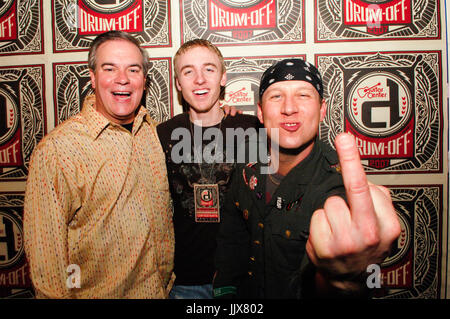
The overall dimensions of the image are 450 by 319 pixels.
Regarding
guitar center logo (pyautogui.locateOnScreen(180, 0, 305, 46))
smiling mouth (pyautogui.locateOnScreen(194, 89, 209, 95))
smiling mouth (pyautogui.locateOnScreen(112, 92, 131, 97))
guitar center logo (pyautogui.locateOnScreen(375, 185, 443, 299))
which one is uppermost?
guitar center logo (pyautogui.locateOnScreen(180, 0, 305, 46))

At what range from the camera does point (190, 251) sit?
1.42 m

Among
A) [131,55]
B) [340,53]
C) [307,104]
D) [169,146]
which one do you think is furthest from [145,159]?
[340,53]

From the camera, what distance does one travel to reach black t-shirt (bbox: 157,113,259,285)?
4.63ft

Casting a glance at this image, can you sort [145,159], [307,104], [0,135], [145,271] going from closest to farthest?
[307,104]
[145,271]
[145,159]
[0,135]

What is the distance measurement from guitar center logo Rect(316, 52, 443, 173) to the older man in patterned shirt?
134 cm

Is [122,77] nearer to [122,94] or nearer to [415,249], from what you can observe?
[122,94]

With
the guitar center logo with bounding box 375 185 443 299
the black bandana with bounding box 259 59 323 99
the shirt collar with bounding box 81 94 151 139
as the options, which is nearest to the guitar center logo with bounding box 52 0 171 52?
the shirt collar with bounding box 81 94 151 139

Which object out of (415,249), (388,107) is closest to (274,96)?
(388,107)

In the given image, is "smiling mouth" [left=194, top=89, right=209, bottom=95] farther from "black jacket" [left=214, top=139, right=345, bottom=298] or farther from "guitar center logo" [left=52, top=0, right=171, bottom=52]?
"guitar center logo" [left=52, top=0, right=171, bottom=52]

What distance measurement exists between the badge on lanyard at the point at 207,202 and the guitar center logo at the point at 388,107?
3.31 ft

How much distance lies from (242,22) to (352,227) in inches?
65.9

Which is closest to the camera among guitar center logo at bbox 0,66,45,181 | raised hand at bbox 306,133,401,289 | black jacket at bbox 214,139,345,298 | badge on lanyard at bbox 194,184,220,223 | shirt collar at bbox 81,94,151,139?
raised hand at bbox 306,133,401,289

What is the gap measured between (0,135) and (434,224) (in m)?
3.45

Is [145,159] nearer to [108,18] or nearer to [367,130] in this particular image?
[108,18]
